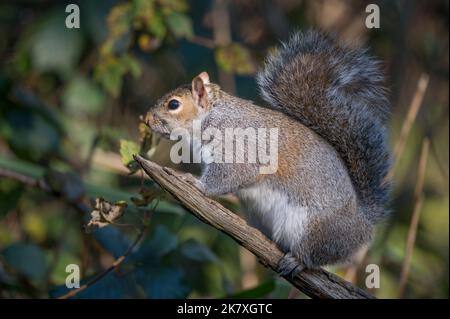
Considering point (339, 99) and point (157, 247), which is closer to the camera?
point (339, 99)

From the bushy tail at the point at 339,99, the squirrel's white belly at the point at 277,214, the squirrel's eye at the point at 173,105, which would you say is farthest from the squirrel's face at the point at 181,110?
the squirrel's white belly at the point at 277,214

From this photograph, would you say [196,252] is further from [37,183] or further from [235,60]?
[235,60]

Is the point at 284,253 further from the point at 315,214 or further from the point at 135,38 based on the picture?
the point at 135,38

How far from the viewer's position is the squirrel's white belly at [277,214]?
2164mm

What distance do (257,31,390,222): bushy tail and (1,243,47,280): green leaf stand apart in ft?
3.77

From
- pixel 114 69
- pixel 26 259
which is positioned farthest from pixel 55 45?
pixel 26 259

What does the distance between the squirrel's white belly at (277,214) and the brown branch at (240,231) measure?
0.06 m

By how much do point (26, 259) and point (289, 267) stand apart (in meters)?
1.22

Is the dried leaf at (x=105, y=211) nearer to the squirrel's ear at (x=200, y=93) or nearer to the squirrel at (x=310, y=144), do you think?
the squirrel at (x=310, y=144)

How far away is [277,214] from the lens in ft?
7.27

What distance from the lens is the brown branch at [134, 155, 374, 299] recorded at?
1.82 m

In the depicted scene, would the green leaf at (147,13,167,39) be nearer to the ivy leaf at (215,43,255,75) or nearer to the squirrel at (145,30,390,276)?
the ivy leaf at (215,43,255,75)

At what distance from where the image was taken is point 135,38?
3398mm
